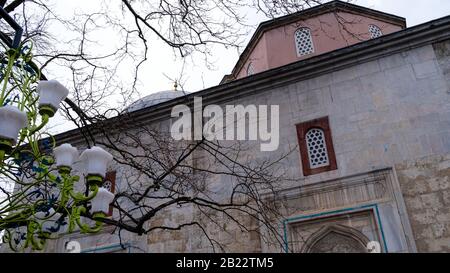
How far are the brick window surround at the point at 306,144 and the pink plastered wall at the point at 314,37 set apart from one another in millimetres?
2398

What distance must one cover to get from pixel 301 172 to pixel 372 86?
1.96m

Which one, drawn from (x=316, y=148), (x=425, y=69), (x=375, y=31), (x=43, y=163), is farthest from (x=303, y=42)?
(x=43, y=163)

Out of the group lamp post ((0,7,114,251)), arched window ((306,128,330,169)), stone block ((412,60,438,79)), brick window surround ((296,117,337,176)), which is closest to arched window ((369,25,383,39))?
stone block ((412,60,438,79))

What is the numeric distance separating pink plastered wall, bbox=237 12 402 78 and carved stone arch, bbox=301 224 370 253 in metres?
4.18

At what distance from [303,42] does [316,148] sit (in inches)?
132

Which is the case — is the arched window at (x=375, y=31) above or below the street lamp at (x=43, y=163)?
above

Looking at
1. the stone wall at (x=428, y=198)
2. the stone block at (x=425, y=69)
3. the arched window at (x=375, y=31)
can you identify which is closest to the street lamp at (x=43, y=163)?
the stone wall at (x=428, y=198)

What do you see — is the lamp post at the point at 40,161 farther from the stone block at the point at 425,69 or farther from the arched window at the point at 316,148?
the stone block at the point at 425,69

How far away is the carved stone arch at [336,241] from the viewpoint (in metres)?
5.74

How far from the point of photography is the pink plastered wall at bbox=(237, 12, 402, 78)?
8.62 metres

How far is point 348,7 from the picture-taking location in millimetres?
8891

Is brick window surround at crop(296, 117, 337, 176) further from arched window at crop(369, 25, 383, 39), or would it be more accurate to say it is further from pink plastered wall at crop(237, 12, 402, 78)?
arched window at crop(369, 25, 383, 39)
